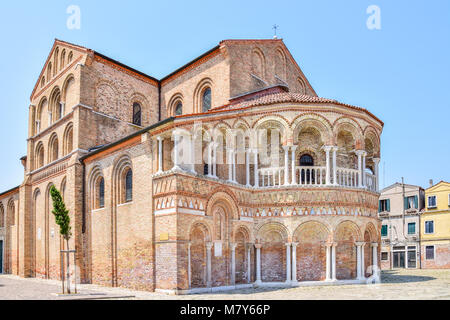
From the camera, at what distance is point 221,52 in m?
21.8

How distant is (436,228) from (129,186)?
28850mm

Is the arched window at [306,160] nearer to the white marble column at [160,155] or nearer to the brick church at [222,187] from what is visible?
the brick church at [222,187]

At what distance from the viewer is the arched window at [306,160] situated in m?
18.5

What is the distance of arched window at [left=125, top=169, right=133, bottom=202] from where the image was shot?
17484 millimetres

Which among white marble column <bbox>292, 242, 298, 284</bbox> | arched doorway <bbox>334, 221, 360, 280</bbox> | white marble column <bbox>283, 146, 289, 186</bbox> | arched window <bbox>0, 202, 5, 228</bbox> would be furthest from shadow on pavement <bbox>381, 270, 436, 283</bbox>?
arched window <bbox>0, 202, 5, 228</bbox>

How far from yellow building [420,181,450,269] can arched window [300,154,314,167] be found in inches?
896

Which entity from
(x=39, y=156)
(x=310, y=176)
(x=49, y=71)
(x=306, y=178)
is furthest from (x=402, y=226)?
(x=49, y=71)

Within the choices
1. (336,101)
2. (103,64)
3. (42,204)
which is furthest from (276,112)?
(42,204)

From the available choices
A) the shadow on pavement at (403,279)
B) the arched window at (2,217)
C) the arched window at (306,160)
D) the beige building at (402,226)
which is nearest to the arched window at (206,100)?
the arched window at (306,160)

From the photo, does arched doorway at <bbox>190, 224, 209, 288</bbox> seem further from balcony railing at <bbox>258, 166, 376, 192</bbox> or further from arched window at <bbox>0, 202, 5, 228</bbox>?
arched window at <bbox>0, 202, 5, 228</bbox>

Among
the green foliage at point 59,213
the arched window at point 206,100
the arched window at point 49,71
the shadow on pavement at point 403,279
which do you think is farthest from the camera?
the arched window at point 49,71

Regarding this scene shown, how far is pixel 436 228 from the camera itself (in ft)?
117

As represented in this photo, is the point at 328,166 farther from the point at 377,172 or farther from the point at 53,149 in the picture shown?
the point at 53,149

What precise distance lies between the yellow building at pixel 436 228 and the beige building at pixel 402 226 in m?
0.57
